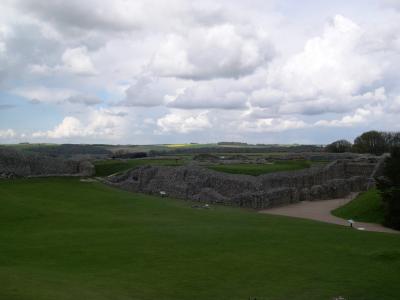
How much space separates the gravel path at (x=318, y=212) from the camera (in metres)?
31.0

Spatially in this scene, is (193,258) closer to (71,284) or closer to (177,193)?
(71,284)

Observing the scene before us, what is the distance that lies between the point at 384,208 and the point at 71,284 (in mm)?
26877

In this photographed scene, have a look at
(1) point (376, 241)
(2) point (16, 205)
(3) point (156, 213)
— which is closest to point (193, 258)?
(1) point (376, 241)

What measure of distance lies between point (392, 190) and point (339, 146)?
84.1m

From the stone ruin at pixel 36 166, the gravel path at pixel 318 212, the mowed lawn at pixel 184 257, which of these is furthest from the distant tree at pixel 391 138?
the mowed lawn at pixel 184 257

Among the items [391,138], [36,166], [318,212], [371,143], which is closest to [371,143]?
[371,143]

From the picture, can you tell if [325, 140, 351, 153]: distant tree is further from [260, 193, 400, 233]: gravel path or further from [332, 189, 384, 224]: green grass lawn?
[332, 189, 384, 224]: green grass lawn

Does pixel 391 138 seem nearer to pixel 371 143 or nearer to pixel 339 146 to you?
pixel 371 143

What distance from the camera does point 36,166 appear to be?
176 ft

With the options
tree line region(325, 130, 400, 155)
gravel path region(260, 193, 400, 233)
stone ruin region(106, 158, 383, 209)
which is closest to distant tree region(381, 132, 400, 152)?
tree line region(325, 130, 400, 155)

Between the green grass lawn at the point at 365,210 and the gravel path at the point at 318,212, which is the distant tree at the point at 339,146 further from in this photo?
the green grass lawn at the point at 365,210

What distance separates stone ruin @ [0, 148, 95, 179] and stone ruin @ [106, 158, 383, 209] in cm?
584

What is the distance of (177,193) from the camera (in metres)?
47.8

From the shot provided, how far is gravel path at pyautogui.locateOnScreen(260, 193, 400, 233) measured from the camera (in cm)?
3105
